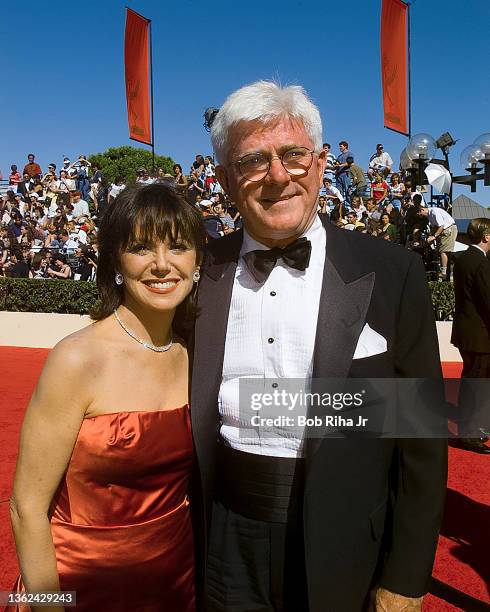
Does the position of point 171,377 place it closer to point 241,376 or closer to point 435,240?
point 241,376

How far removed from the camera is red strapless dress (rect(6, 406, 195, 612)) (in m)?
1.90

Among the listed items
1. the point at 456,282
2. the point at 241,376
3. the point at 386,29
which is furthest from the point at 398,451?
the point at 386,29

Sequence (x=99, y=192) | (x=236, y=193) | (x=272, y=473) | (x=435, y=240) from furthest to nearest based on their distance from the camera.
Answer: (x=99, y=192)
(x=435, y=240)
(x=236, y=193)
(x=272, y=473)

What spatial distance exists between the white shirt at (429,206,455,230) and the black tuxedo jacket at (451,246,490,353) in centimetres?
576

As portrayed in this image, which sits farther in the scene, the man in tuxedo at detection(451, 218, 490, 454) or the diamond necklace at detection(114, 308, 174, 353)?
the man in tuxedo at detection(451, 218, 490, 454)

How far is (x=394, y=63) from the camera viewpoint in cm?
1288

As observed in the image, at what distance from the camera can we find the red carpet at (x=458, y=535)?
3214mm

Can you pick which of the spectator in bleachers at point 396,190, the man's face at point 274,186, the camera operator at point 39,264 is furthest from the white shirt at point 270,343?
the camera operator at point 39,264

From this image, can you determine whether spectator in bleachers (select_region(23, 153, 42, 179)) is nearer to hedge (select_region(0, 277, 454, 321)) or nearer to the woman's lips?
hedge (select_region(0, 277, 454, 321))

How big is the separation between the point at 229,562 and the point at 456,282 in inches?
176

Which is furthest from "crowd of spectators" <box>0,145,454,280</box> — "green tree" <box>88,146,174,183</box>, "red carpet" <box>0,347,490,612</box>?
"green tree" <box>88,146,174,183</box>

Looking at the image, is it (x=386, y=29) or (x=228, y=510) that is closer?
(x=228, y=510)

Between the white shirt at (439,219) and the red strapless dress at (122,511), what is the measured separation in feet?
33.1

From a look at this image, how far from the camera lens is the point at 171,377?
208cm
